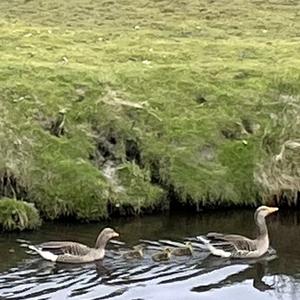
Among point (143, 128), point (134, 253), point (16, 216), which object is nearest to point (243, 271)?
point (134, 253)

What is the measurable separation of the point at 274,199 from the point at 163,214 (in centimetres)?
292

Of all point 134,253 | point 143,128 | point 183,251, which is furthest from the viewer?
point 143,128

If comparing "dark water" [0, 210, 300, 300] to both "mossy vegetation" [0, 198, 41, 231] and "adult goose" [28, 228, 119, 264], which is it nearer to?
"adult goose" [28, 228, 119, 264]

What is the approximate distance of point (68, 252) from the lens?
2088 cm

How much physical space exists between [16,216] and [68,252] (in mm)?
2460

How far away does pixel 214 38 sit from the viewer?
3778 cm

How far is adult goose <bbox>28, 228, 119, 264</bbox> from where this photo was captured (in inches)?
816

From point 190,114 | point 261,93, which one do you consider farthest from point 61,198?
point 261,93

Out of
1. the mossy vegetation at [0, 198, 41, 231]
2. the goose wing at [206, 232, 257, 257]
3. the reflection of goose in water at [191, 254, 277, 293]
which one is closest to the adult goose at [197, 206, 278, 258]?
the goose wing at [206, 232, 257, 257]

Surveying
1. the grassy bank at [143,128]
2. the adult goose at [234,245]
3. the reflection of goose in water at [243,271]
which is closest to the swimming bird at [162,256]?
the reflection of goose in water at [243,271]

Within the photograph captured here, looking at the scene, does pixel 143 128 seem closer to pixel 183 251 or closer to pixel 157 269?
pixel 183 251

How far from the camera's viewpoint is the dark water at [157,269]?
61.9 ft

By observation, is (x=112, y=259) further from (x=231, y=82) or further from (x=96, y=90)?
(x=231, y=82)

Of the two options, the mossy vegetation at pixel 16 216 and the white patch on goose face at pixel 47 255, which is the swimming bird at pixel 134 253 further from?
the mossy vegetation at pixel 16 216
